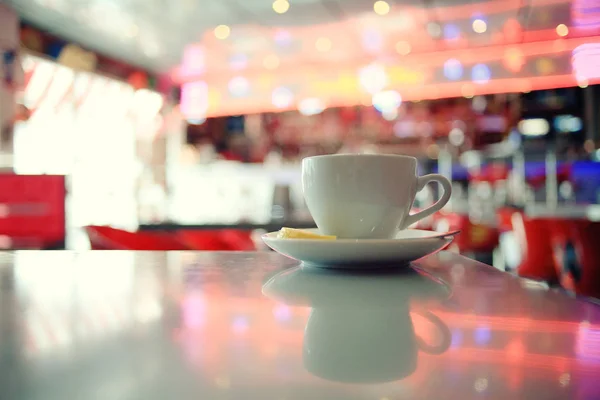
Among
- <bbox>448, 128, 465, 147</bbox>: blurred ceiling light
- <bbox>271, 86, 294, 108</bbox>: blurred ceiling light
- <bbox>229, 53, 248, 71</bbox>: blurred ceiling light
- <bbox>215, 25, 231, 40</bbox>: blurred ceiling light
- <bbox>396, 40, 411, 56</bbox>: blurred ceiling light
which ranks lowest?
<bbox>448, 128, 465, 147</bbox>: blurred ceiling light

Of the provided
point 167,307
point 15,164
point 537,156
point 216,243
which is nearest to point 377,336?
point 167,307

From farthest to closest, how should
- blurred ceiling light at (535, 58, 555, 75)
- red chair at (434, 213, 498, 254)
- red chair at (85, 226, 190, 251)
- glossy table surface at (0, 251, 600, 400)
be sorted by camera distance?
blurred ceiling light at (535, 58, 555, 75), red chair at (434, 213, 498, 254), red chair at (85, 226, 190, 251), glossy table surface at (0, 251, 600, 400)

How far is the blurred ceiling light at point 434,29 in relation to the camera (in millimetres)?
5668

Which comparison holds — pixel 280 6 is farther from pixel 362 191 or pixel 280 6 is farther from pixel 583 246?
pixel 362 191

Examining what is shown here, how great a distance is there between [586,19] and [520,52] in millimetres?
1003

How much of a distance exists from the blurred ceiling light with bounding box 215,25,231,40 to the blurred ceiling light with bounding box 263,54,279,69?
3.18ft

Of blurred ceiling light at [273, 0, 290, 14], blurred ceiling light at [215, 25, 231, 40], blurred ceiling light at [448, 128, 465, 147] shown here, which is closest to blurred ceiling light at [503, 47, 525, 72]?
blurred ceiling light at [448, 128, 465, 147]

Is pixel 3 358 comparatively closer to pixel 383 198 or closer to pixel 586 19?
pixel 383 198

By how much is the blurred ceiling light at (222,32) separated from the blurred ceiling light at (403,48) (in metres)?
2.18

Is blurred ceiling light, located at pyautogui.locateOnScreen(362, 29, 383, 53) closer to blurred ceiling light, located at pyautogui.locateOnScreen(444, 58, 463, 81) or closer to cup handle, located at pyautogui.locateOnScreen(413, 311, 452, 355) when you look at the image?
blurred ceiling light, located at pyautogui.locateOnScreen(444, 58, 463, 81)

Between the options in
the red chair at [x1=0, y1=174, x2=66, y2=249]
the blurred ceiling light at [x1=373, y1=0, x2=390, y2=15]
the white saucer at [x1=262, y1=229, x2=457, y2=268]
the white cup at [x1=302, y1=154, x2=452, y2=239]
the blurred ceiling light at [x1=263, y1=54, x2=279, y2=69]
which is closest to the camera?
the white saucer at [x1=262, y1=229, x2=457, y2=268]

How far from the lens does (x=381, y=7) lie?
16.6ft

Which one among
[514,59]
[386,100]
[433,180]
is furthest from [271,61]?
[433,180]

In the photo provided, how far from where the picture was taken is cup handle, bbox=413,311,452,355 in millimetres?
252
